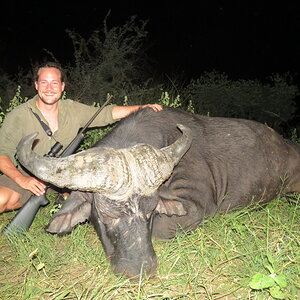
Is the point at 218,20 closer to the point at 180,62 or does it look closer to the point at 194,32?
the point at 194,32

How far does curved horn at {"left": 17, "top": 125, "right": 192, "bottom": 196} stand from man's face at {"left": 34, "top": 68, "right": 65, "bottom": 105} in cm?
125

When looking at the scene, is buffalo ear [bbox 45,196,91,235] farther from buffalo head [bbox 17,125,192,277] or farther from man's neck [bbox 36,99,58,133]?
man's neck [bbox 36,99,58,133]

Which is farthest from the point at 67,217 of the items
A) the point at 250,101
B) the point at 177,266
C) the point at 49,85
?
the point at 250,101

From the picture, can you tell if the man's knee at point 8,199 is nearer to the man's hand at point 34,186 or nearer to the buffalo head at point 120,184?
the man's hand at point 34,186

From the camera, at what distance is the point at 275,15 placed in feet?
55.7

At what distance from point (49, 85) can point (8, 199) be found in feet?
4.24

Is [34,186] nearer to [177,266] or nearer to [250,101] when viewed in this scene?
[177,266]

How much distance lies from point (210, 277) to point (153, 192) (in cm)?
80

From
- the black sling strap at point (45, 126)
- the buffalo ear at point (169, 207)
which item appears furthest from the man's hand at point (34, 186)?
the buffalo ear at point (169, 207)

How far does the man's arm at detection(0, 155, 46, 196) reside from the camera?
133 inches

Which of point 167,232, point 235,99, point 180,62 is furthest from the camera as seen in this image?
point 180,62

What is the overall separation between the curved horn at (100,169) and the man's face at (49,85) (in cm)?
125

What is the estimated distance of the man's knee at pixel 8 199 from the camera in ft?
12.3

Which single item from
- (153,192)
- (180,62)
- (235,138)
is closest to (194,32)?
(180,62)
